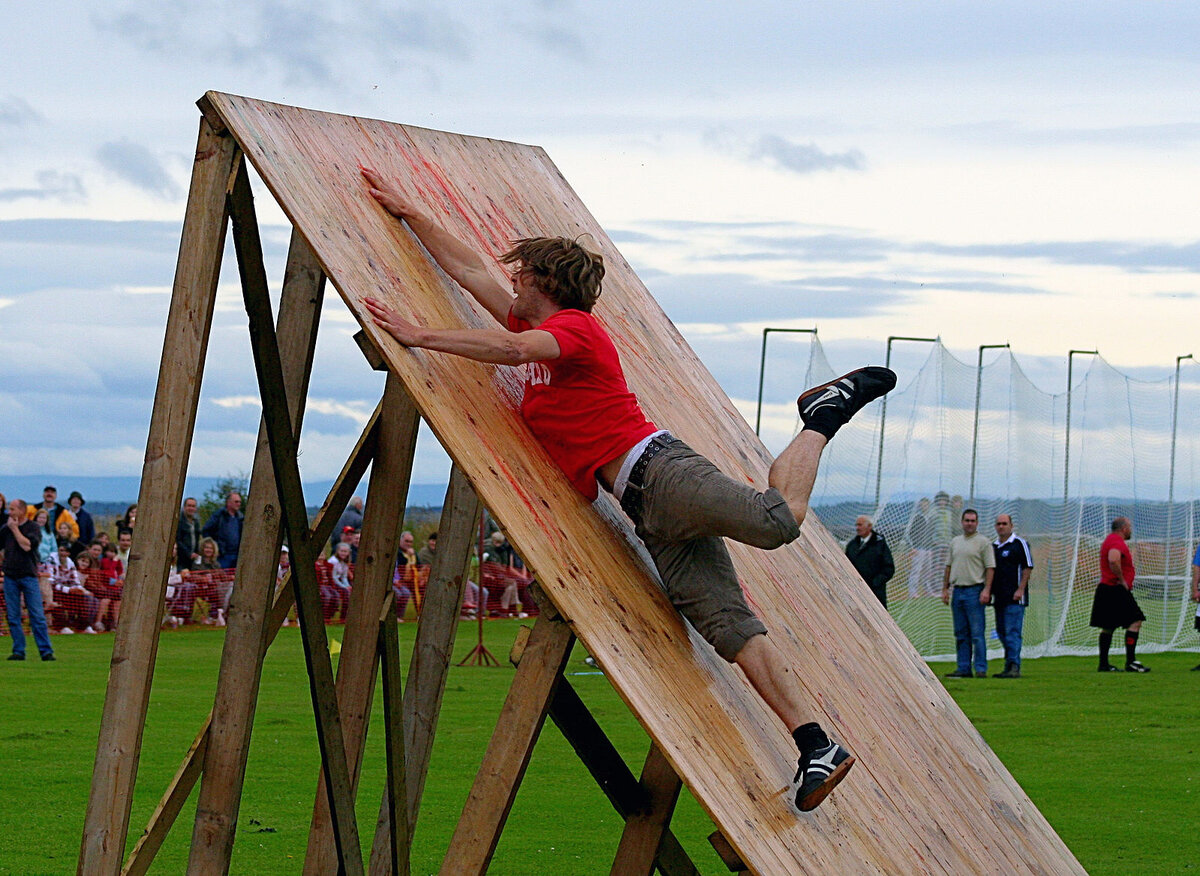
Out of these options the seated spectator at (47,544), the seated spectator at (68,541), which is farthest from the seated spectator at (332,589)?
the seated spectator at (47,544)

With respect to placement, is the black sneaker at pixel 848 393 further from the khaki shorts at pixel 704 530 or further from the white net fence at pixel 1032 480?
the white net fence at pixel 1032 480

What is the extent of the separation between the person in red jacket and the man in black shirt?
36.4ft

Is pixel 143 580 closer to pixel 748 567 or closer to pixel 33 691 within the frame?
pixel 748 567

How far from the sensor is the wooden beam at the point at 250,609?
17.5 feet

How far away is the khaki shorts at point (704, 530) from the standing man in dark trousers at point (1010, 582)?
12.1 metres

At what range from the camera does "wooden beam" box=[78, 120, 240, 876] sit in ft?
16.0

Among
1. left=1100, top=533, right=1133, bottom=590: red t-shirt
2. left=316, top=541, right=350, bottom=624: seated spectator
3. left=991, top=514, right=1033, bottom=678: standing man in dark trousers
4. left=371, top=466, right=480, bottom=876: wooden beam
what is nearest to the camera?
left=371, top=466, right=480, bottom=876: wooden beam

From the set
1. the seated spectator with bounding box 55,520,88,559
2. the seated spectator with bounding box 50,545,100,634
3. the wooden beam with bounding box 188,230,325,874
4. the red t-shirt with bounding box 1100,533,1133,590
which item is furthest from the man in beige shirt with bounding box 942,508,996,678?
the wooden beam with bounding box 188,230,325,874

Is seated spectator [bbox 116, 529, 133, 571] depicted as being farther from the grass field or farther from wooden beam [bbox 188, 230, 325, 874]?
wooden beam [bbox 188, 230, 325, 874]

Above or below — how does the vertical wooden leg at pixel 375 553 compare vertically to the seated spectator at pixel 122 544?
below

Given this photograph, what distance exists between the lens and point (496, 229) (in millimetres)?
5660

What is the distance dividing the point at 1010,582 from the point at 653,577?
12.2 m

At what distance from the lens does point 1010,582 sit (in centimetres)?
1608

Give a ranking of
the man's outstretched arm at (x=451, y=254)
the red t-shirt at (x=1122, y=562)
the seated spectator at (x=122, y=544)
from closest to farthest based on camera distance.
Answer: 1. the man's outstretched arm at (x=451, y=254)
2. the red t-shirt at (x=1122, y=562)
3. the seated spectator at (x=122, y=544)
